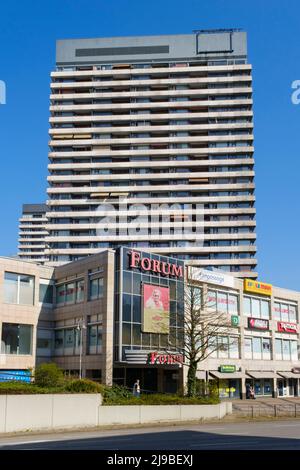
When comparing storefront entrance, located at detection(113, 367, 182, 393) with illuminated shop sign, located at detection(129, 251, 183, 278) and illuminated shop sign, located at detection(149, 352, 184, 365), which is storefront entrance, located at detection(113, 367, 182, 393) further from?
illuminated shop sign, located at detection(129, 251, 183, 278)

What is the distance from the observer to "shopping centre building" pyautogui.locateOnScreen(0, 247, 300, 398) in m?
46.5

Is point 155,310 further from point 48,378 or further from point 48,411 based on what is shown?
point 48,411

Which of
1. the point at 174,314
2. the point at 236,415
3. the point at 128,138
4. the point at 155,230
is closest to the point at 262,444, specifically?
the point at 236,415

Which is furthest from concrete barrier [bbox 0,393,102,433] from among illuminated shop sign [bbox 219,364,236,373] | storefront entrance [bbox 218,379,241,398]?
storefront entrance [bbox 218,379,241,398]

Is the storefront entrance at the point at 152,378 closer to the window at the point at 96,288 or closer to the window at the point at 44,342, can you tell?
the window at the point at 96,288

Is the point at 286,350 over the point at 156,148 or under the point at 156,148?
under

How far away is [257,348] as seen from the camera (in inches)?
2429

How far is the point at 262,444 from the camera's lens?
65.2 feet

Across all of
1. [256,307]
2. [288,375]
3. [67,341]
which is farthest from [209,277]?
[288,375]

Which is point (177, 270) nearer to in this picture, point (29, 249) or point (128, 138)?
point (128, 138)

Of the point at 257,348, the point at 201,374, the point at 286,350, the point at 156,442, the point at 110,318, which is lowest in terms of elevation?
the point at 156,442

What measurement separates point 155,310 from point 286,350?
2367 cm

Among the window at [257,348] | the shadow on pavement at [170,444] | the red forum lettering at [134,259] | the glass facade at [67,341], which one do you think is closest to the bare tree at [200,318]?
the window at [257,348]

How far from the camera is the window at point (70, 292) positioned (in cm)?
5016
